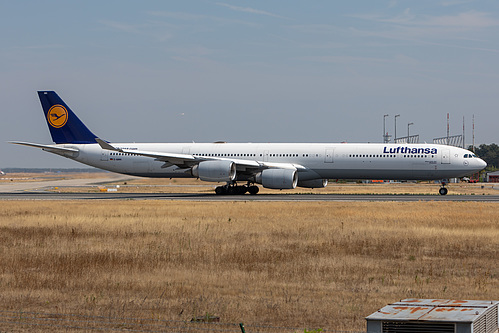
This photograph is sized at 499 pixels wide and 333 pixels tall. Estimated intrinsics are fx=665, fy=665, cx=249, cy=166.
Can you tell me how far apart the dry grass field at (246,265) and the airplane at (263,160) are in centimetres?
1999

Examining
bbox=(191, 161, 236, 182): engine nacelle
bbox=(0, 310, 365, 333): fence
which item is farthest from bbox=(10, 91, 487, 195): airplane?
bbox=(0, 310, 365, 333): fence

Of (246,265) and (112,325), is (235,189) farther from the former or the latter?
(112,325)

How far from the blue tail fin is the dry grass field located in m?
28.2

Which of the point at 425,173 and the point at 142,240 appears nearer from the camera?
the point at 142,240

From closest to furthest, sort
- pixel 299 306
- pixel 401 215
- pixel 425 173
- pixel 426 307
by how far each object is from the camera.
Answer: pixel 426 307, pixel 299 306, pixel 401 215, pixel 425 173

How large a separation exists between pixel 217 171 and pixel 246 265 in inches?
1297

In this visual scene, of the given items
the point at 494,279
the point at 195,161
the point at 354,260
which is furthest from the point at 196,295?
the point at 195,161

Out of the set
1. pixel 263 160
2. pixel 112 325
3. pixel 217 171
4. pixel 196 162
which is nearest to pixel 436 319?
pixel 112 325

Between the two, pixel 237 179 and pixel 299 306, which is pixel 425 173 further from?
pixel 299 306

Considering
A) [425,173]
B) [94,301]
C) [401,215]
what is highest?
[425,173]

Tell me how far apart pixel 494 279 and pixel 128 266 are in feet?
30.7

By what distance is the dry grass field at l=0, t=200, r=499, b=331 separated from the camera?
527 inches

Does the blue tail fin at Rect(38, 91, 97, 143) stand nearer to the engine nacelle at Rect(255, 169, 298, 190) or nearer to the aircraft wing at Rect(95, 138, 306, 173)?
the aircraft wing at Rect(95, 138, 306, 173)

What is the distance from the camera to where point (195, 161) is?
174ft
